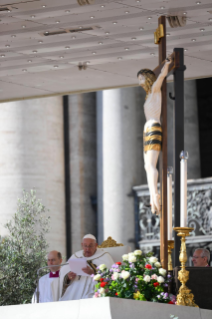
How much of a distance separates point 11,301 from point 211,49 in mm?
4892

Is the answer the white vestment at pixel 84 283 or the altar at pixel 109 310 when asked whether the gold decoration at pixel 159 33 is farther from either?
the altar at pixel 109 310

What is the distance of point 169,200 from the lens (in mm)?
8234

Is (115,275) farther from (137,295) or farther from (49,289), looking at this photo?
(49,289)

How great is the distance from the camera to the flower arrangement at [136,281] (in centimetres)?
716

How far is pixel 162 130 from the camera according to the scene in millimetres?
8359

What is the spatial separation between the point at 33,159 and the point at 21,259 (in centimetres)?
496

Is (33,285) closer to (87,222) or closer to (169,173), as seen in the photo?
(169,173)

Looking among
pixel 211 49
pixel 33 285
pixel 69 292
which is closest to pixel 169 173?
pixel 69 292

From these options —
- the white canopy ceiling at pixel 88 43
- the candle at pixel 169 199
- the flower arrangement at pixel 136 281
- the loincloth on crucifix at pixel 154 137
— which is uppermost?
the white canopy ceiling at pixel 88 43

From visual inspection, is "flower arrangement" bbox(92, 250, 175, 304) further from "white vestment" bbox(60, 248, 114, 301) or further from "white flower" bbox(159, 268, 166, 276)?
"white vestment" bbox(60, 248, 114, 301)

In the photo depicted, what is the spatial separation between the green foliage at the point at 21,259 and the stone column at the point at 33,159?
320 centimetres

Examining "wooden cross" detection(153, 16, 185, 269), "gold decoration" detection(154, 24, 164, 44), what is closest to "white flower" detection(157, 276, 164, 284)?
"wooden cross" detection(153, 16, 185, 269)

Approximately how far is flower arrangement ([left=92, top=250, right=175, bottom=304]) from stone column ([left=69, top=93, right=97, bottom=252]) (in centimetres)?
1078

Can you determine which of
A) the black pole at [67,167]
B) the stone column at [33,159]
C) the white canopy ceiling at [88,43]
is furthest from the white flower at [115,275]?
the black pole at [67,167]
